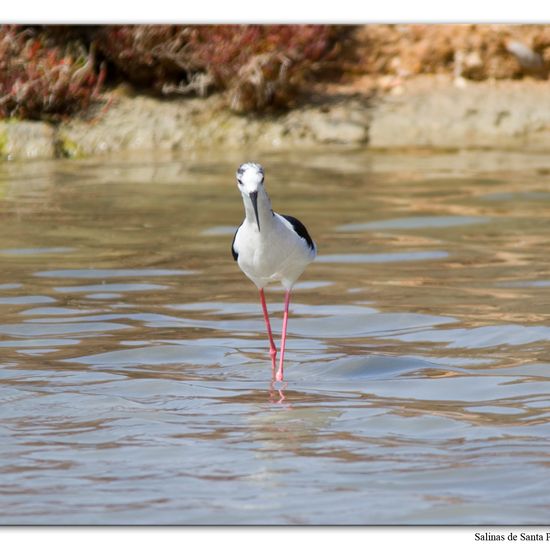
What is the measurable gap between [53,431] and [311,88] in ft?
34.9

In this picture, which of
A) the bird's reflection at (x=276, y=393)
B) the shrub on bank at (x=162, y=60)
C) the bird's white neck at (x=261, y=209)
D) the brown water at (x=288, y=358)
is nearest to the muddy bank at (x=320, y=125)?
the shrub on bank at (x=162, y=60)

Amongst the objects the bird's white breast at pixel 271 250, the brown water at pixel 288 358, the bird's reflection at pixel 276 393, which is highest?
the bird's white breast at pixel 271 250

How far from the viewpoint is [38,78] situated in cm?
1466

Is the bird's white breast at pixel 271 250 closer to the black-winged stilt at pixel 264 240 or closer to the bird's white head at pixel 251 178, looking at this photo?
the black-winged stilt at pixel 264 240

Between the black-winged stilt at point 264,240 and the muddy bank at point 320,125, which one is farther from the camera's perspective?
the muddy bank at point 320,125

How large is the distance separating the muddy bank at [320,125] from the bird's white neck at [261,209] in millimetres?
8684

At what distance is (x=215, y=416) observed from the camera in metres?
5.95

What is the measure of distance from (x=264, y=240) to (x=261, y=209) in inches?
9.5

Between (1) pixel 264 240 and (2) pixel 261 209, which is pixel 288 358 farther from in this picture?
(2) pixel 261 209

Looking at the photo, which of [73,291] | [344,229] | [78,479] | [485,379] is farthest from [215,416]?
A: [344,229]

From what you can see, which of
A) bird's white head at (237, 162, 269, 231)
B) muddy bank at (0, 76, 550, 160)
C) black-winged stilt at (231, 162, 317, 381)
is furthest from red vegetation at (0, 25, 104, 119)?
bird's white head at (237, 162, 269, 231)

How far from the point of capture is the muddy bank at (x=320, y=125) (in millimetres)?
14773

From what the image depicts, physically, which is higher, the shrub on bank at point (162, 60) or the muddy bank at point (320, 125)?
the shrub on bank at point (162, 60)
